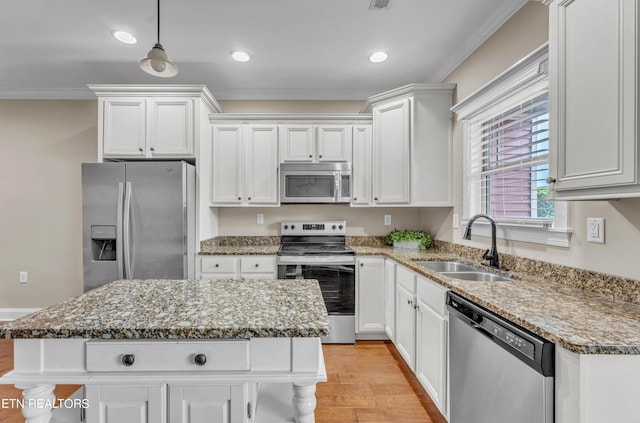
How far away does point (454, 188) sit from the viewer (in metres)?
2.92

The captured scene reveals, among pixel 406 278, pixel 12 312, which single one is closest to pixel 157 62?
pixel 406 278

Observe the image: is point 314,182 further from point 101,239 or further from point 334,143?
point 101,239

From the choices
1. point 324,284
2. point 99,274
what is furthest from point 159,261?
point 324,284

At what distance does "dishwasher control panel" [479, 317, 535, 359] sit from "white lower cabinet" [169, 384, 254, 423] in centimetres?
100

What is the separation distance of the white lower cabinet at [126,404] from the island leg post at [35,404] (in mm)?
129

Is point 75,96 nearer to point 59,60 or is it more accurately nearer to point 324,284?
point 59,60

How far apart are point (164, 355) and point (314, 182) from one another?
2381mm

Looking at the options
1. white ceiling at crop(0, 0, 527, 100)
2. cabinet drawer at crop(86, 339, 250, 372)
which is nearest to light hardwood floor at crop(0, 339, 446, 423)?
cabinet drawer at crop(86, 339, 250, 372)

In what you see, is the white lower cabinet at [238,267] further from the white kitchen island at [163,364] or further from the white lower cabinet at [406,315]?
Result: the white kitchen island at [163,364]

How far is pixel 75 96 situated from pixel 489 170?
14.5 ft

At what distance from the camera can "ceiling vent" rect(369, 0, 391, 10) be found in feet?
6.55

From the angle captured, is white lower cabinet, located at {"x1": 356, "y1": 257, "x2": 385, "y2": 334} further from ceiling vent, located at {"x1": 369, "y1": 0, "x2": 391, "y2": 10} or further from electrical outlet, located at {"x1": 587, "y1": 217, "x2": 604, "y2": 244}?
ceiling vent, located at {"x1": 369, "y1": 0, "x2": 391, "y2": 10}

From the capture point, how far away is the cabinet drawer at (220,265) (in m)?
2.89

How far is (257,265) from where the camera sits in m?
2.90
